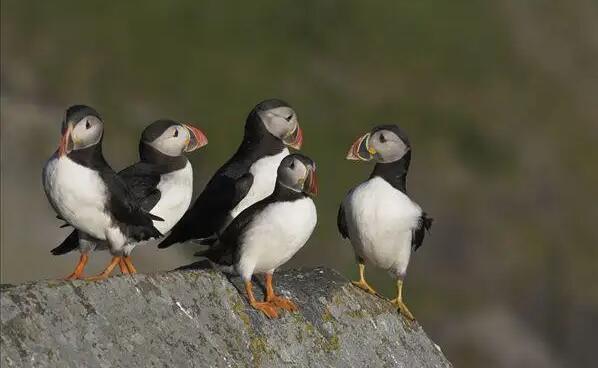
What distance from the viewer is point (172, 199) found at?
489 inches

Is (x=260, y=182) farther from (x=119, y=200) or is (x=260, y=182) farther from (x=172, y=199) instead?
(x=119, y=200)

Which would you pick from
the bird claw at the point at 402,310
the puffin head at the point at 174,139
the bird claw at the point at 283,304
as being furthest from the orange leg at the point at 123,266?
Answer: the bird claw at the point at 402,310

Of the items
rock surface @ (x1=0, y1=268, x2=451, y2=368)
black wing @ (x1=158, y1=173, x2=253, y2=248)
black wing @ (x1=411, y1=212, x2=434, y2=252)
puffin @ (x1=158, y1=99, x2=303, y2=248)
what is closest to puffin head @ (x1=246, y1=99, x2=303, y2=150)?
puffin @ (x1=158, y1=99, x2=303, y2=248)

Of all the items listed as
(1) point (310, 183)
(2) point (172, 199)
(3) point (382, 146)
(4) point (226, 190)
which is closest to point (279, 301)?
(1) point (310, 183)

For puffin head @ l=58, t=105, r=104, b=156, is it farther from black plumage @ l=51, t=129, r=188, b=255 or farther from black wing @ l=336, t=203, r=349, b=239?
black wing @ l=336, t=203, r=349, b=239

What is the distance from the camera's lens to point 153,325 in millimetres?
9578

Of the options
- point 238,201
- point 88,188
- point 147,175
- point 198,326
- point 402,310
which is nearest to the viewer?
point 198,326

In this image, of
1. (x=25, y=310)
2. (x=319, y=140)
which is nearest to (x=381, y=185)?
(x=25, y=310)

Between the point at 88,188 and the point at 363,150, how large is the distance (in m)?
2.44

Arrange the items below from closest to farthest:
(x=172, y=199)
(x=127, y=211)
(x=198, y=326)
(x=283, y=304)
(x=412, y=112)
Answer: (x=198, y=326)
(x=283, y=304)
(x=127, y=211)
(x=172, y=199)
(x=412, y=112)

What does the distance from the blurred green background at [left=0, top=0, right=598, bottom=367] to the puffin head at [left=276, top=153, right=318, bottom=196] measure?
13.5 m

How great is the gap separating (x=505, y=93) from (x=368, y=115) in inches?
140

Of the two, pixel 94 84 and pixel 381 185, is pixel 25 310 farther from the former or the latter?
pixel 94 84

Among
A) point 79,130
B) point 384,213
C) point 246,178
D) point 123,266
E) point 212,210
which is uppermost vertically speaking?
point 79,130
